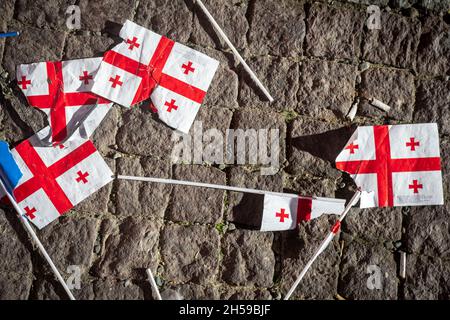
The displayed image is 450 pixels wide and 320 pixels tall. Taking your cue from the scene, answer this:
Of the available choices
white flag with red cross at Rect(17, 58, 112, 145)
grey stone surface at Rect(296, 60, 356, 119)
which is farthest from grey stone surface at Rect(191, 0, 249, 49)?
white flag with red cross at Rect(17, 58, 112, 145)

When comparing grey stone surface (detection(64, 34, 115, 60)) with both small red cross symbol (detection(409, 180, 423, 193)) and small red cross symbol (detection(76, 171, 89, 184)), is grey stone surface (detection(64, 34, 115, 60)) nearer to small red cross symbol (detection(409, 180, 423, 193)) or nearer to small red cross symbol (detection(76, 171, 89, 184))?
small red cross symbol (detection(76, 171, 89, 184))

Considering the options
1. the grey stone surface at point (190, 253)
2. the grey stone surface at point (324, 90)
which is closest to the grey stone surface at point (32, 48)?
the grey stone surface at point (190, 253)

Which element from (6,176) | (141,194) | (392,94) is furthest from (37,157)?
(392,94)

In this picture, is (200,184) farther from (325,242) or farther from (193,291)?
(325,242)

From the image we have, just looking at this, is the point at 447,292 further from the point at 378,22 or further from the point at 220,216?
the point at 378,22

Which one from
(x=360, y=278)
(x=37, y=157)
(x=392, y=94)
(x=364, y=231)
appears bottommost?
(x=360, y=278)

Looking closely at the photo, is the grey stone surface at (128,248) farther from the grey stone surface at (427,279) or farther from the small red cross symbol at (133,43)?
the grey stone surface at (427,279)

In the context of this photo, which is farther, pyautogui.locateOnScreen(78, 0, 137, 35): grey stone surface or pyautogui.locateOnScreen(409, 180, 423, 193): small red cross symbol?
pyautogui.locateOnScreen(78, 0, 137, 35): grey stone surface
